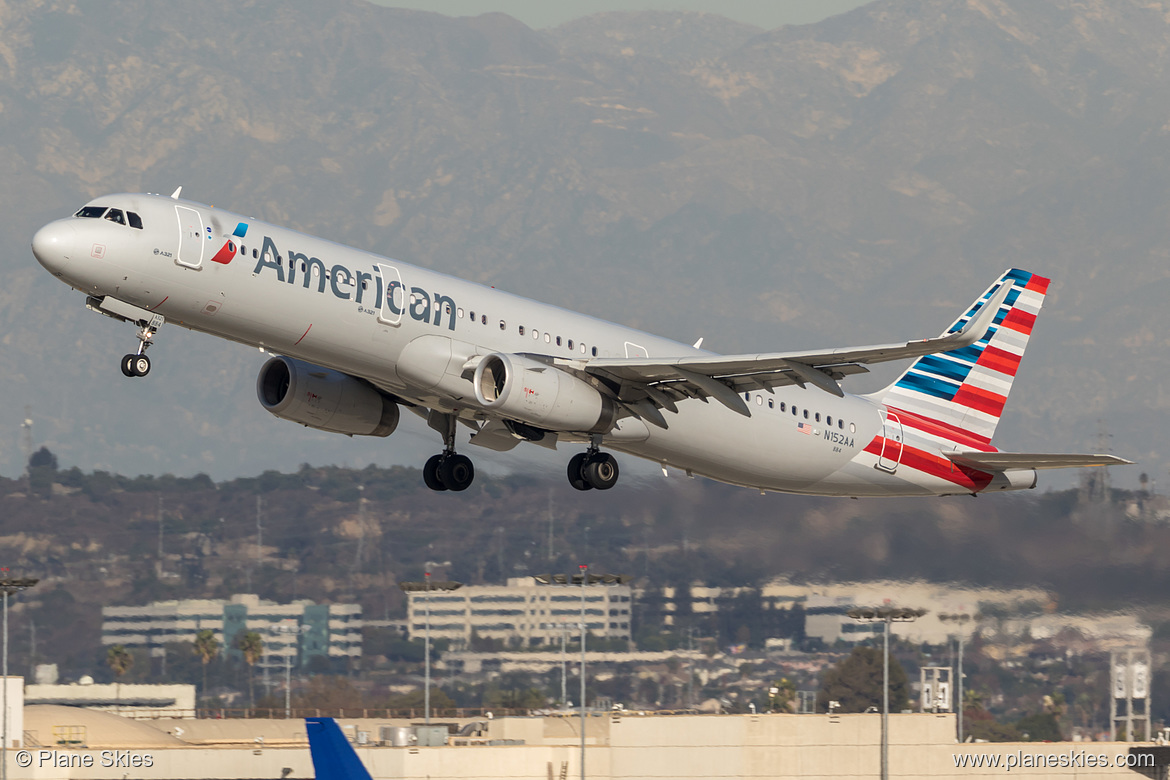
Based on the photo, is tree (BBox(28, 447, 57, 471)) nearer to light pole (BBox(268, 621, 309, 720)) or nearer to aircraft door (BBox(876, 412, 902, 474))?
light pole (BBox(268, 621, 309, 720))

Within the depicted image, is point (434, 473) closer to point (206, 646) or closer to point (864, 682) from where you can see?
point (864, 682)

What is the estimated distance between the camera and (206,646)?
445 ft

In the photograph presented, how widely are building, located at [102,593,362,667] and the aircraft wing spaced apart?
10017 cm

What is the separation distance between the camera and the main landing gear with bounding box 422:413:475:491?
133 feet

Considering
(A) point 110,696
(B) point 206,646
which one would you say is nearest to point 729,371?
(A) point 110,696

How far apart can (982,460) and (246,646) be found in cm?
10056

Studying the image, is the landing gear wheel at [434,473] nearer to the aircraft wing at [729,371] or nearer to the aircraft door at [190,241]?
the aircraft wing at [729,371]

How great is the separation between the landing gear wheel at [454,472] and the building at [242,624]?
9602 cm

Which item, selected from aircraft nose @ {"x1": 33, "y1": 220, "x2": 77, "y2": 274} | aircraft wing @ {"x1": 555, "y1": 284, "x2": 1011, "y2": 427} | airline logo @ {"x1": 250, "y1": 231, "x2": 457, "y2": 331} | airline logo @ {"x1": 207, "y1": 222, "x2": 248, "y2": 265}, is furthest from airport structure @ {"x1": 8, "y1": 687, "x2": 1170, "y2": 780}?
aircraft nose @ {"x1": 33, "y1": 220, "x2": 77, "y2": 274}

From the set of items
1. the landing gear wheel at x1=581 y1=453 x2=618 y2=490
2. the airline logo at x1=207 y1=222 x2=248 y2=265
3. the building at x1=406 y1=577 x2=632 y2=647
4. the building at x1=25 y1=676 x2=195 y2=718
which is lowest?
the building at x1=25 y1=676 x2=195 y2=718

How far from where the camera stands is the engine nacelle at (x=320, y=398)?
127ft

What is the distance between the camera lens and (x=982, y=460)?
42.8 meters

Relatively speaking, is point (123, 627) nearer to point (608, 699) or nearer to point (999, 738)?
point (608, 699)

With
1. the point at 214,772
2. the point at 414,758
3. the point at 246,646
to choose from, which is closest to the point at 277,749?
the point at 214,772
